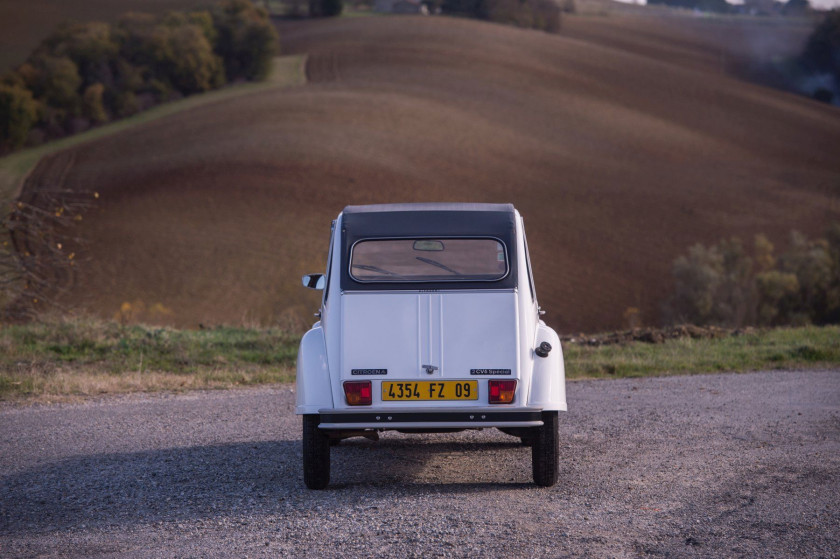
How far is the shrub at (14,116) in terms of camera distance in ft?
171

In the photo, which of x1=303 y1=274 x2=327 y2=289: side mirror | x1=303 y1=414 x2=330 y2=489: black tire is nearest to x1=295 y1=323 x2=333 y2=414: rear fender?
x1=303 y1=414 x2=330 y2=489: black tire

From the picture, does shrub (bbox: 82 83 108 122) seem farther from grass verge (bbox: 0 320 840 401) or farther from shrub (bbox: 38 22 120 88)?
grass verge (bbox: 0 320 840 401)

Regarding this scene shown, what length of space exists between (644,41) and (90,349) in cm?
8522

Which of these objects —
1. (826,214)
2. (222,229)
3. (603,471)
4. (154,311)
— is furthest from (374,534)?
(826,214)

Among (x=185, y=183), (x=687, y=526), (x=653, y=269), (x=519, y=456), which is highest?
(x=687, y=526)

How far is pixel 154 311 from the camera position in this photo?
30172mm

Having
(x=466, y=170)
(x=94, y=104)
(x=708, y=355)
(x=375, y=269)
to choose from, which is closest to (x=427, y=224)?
(x=375, y=269)

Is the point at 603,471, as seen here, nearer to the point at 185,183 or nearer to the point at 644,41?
the point at 185,183

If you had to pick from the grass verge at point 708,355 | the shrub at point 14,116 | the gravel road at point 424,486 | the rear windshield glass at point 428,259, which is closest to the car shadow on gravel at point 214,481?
the gravel road at point 424,486

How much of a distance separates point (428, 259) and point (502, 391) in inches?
53.9

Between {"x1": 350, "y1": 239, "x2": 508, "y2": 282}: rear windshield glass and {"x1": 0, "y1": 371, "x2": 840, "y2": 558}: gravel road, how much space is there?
172cm

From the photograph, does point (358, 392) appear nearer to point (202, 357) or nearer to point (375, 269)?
point (375, 269)

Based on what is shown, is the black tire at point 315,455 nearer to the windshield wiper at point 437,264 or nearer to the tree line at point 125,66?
the windshield wiper at point 437,264

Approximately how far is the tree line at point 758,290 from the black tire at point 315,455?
99.8 ft
